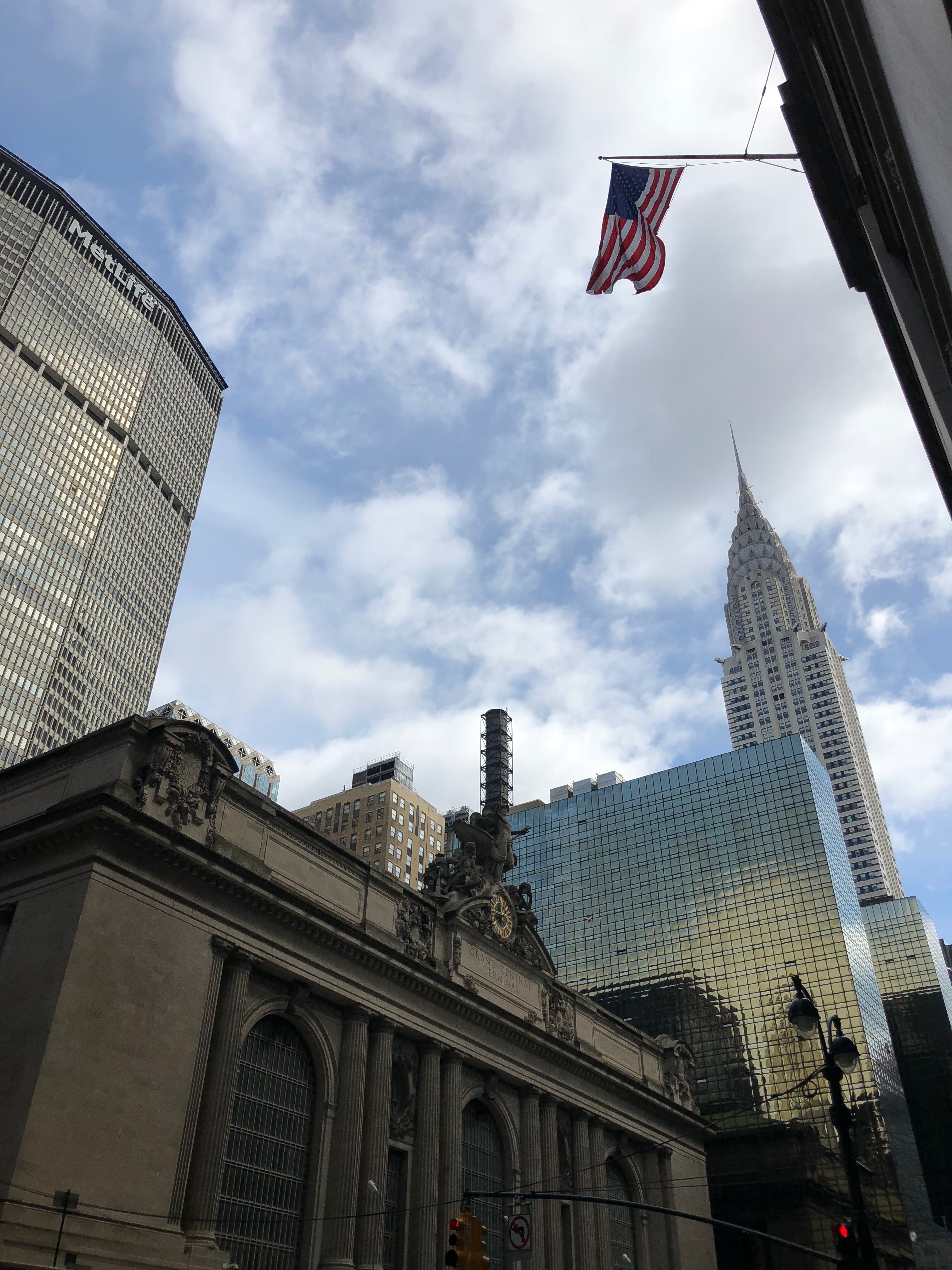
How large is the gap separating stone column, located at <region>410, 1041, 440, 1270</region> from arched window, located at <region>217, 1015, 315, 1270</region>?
5.54 metres

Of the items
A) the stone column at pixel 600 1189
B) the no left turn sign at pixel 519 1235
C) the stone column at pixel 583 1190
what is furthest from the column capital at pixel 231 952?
the stone column at pixel 600 1189

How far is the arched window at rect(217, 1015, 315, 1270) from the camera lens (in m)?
30.7

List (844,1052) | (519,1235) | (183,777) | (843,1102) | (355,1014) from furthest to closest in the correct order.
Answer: (355,1014) < (183,777) < (519,1235) < (844,1052) < (843,1102)

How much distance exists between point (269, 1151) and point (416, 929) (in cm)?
1147

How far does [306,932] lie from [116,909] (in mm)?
8088

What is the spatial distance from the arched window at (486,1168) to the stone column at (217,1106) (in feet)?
46.2

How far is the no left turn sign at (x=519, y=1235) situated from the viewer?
21.9m

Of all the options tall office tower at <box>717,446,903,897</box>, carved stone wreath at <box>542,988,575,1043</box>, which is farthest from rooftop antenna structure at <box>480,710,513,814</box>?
tall office tower at <box>717,446,903,897</box>

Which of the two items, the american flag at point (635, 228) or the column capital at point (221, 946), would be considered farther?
the column capital at point (221, 946)

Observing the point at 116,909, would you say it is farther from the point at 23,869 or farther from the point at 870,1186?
the point at 870,1186

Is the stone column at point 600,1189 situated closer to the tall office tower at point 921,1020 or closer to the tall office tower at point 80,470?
the tall office tower at point 921,1020

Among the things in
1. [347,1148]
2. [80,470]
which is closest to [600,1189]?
[347,1148]

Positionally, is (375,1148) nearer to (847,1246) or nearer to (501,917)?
(501,917)

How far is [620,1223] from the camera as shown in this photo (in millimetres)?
50531
